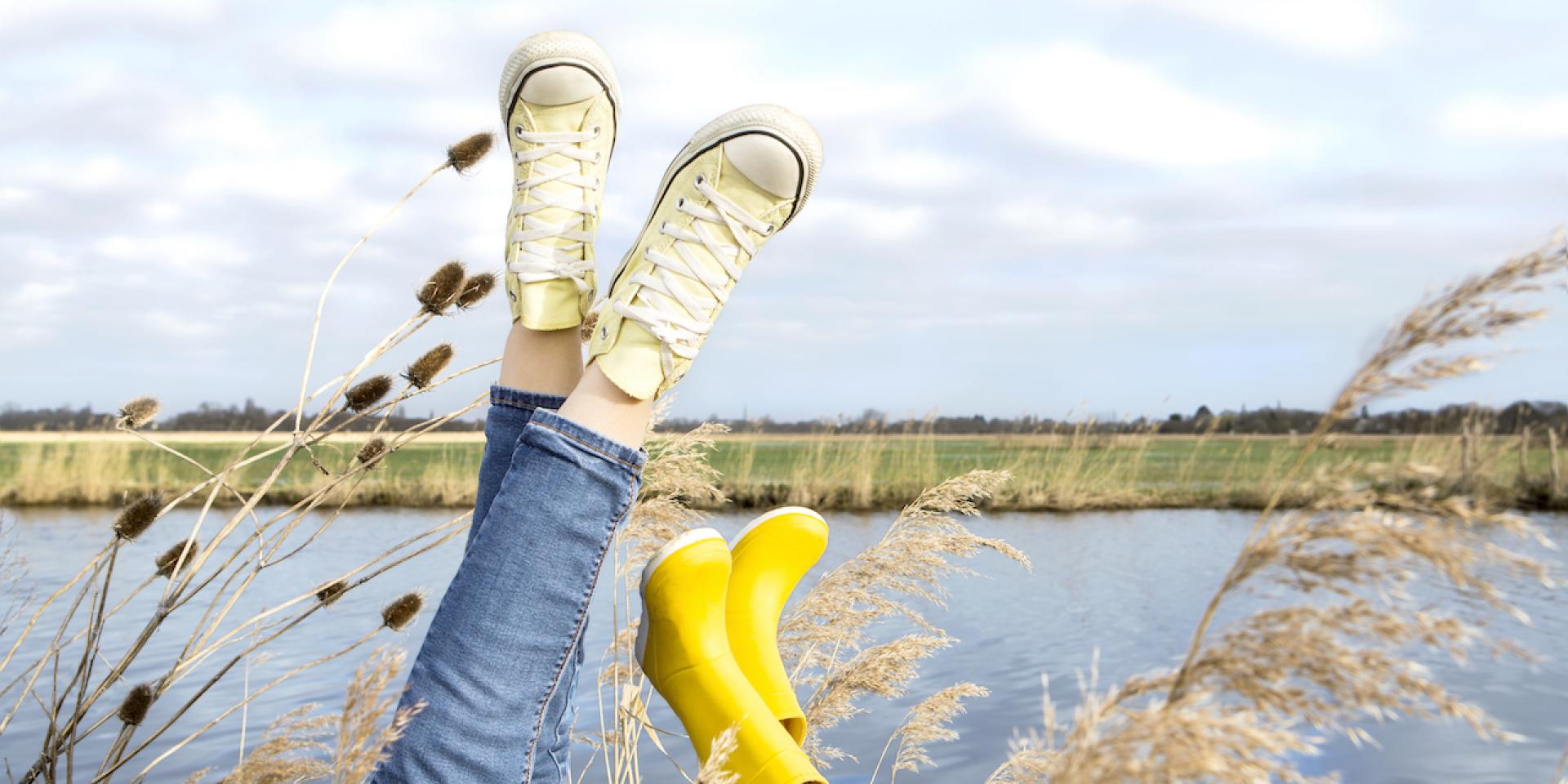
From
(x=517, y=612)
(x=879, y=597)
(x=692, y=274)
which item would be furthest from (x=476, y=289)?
(x=879, y=597)

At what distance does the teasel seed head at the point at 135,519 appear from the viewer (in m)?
1.80

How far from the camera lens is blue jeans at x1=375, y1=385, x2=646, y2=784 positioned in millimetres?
1395

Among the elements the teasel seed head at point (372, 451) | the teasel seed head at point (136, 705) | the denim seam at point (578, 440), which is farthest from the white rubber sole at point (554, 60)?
the teasel seed head at point (136, 705)

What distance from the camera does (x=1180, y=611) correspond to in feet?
25.2

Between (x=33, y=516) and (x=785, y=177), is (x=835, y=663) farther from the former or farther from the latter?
(x=33, y=516)

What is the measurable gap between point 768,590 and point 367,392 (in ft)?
2.88

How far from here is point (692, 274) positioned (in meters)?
1.79

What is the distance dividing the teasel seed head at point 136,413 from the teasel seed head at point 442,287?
0.56m

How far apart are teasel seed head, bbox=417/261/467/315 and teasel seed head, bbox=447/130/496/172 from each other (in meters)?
0.22

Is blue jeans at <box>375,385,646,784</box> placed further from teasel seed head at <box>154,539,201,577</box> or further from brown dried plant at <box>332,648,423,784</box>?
teasel seed head at <box>154,539,201,577</box>

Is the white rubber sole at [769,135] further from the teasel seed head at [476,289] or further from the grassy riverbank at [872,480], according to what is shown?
the grassy riverbank at [872,480]

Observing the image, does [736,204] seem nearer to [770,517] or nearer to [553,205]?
[553,205]

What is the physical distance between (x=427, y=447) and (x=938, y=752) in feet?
161

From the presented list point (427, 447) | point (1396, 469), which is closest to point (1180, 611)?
point (1396, 469)
